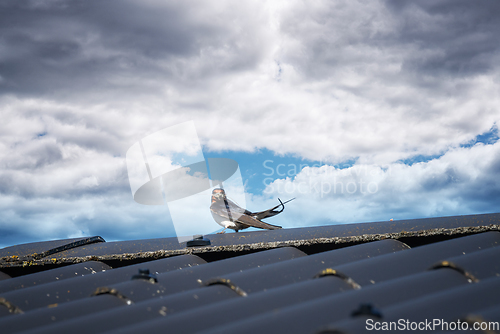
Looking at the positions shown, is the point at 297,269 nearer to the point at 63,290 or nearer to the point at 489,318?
the point at 489,318

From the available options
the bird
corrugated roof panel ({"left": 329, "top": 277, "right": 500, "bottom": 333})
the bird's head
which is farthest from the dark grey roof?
the bird's head

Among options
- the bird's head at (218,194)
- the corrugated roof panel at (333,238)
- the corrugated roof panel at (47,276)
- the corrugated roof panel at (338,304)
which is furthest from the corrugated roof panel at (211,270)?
the bird's head at (218,194)

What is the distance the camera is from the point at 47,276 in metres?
2.75

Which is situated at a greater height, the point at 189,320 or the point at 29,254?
the point at 29,254

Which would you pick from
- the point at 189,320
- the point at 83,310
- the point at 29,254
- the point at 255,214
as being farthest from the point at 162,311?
the point at 255,214

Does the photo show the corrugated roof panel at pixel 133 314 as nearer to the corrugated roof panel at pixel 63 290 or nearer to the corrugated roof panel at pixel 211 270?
the corrugated roof panel at pixel 211 270

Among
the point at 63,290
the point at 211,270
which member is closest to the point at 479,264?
the point at 211,270

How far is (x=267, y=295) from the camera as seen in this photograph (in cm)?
159

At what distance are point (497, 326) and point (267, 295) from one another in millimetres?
874

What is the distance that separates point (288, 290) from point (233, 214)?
3.75 m

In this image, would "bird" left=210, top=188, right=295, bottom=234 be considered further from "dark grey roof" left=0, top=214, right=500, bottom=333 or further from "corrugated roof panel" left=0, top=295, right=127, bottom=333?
"corrugated roof panel" left=0, top=295, right=127, bottom=333

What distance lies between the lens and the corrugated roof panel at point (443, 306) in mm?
1159

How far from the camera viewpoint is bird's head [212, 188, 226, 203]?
5523 mm

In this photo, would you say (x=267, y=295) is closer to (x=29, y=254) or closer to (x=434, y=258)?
(x=434, y=258)
